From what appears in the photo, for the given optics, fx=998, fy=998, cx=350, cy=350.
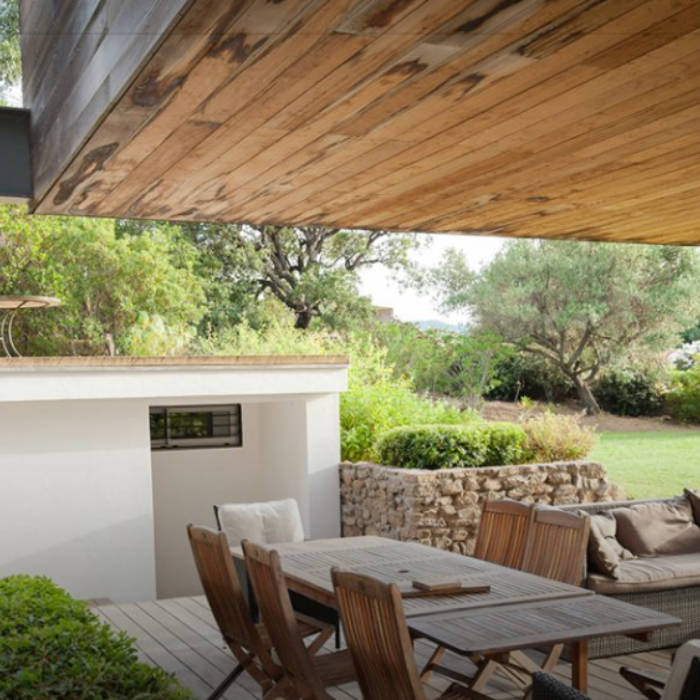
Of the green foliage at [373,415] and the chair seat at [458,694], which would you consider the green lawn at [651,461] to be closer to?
the green foliage at [373,415]

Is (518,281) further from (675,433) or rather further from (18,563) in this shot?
(18,563)

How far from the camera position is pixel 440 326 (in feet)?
72.0

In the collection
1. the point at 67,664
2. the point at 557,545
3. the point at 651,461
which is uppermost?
the point at 67,664

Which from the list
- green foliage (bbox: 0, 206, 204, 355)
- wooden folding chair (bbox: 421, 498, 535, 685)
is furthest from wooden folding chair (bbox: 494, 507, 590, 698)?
green foliage (bbox: 0, 206, 204, 355)

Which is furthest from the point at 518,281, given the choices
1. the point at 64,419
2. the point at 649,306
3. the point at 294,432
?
the point at 64,419

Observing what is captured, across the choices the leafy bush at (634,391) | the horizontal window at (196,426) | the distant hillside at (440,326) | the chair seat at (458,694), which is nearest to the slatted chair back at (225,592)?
the chair seat at (458,694)

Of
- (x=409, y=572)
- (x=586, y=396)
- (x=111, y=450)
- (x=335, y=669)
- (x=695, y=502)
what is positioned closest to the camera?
(x=335, y=669)

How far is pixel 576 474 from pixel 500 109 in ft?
24.6

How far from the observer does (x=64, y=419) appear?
9.23 meters

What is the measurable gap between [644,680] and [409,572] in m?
1.23

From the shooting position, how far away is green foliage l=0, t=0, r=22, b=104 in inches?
696

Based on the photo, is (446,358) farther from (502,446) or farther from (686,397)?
(502,446)

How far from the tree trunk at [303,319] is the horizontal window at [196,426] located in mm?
10586


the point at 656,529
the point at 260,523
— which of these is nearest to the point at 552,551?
the point at 656,529
